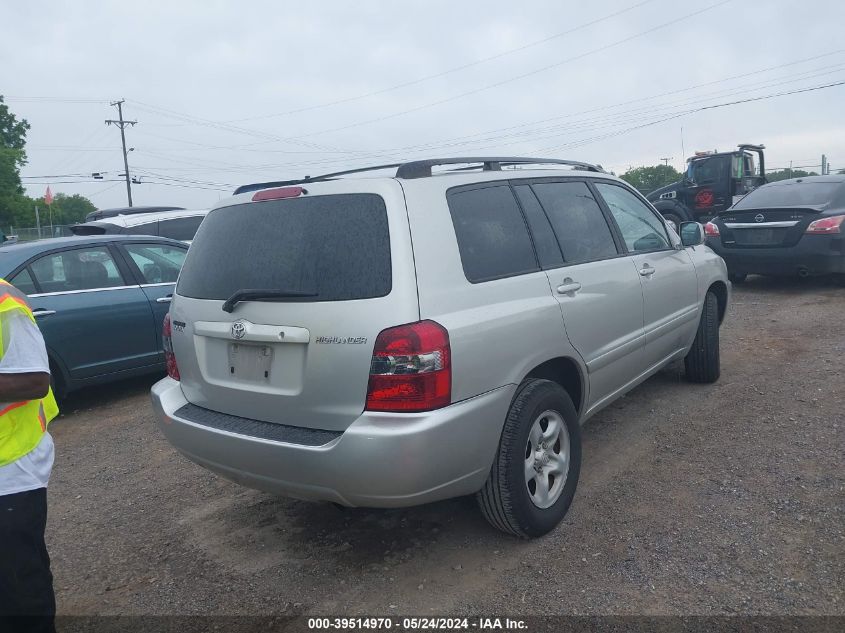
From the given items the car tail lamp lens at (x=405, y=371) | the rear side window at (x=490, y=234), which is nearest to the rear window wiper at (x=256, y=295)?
the car tail lamp lens at (x=405, y=371)

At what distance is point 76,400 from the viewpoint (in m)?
6.27

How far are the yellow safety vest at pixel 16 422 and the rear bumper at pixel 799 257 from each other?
28.3 ft

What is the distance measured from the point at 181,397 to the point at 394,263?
1421 millimetres

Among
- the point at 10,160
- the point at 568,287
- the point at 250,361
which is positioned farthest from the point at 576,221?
the point at 10,160

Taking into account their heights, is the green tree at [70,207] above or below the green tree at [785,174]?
above

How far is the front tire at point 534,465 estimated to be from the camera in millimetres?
2879

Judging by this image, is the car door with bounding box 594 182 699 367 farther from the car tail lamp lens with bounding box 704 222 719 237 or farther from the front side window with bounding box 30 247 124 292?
the car tail lamp lens with bounding box 704 222 719 237

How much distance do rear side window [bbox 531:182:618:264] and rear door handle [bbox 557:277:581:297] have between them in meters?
0.16

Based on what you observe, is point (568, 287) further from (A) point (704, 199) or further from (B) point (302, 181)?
(A) point (704, 199)

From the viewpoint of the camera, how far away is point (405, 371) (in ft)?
8.14

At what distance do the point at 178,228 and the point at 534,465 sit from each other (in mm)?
10118

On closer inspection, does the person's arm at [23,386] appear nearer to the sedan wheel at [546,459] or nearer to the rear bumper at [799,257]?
the sedan wheel at [546,459]

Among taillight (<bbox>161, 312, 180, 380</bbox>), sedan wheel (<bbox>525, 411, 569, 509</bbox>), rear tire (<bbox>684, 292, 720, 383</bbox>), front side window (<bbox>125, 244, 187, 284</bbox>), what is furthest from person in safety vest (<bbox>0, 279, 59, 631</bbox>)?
rear tire (<bbox>684, 292, 720, 383</bbox>)

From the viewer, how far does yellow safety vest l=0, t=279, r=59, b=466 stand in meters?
2.13
